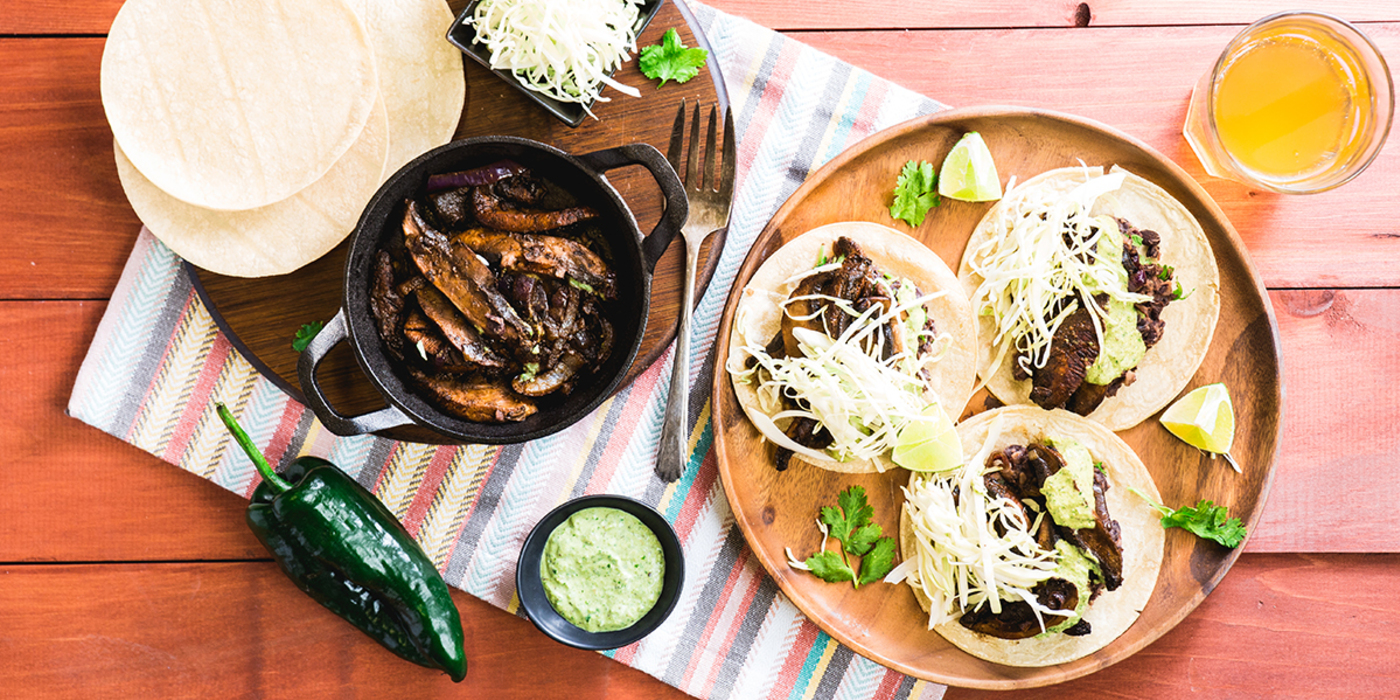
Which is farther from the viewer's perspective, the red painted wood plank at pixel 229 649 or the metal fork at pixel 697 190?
the red painted wood plank at pixel 229 649

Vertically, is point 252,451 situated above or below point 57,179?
below

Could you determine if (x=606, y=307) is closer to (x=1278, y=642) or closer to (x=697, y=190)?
(x=697, y=190)

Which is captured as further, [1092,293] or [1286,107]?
[1286,107]

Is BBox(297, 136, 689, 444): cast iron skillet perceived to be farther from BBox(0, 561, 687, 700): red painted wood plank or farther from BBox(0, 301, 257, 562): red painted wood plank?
BBox(0, 301, 257, 562): red painted wood plank

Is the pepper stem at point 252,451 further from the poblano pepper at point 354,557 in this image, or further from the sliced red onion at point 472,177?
the sliced red onion at point 472,177

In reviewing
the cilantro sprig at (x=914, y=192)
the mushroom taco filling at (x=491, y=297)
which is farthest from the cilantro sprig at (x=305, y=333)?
the cilantro sprig at (x=914, y=192)

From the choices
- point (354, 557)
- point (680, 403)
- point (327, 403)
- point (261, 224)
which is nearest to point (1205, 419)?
point (680, 403)

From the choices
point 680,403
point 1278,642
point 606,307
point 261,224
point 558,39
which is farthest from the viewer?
point 1278,642
